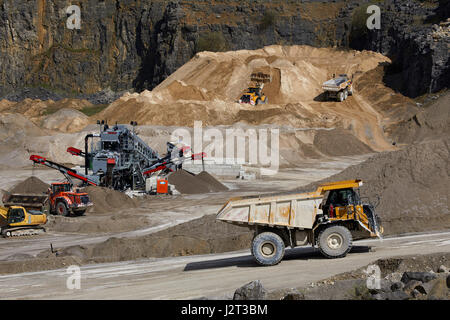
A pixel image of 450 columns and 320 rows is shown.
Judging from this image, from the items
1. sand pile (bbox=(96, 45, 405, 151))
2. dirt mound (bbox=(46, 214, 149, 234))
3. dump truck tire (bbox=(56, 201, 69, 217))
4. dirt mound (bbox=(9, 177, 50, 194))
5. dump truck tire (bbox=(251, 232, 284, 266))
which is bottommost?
dirt mound (bbox=(46, 214, 149, 234))

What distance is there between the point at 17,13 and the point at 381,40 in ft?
195

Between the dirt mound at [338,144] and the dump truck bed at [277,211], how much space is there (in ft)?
134

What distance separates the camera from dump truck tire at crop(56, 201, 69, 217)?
2917 cm

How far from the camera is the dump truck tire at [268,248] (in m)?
16.0

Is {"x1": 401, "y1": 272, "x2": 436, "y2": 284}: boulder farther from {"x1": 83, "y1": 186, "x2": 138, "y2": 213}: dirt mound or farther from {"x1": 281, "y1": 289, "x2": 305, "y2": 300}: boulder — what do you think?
{"x1": 83, "y1": 186, "x2": 138, "y2": 213}: dirt mound

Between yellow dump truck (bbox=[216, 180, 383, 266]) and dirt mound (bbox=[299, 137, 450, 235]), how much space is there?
487cm

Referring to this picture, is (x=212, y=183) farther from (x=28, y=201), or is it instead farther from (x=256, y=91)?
(x=256, y=91)

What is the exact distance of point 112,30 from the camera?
356ft

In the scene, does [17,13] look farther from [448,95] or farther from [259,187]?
[259,187]

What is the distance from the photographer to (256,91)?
68.8 m

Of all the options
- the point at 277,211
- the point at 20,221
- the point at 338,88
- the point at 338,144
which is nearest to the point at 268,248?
the point at 277,211

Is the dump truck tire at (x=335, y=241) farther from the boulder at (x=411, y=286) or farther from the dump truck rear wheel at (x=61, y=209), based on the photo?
the dump truck rear wheel at (x=61, y=209)

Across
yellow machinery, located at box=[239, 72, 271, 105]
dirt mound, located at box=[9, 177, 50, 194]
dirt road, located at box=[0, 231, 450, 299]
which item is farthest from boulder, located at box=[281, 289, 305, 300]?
yellow machinery, located at box=[239, 72, 271, 105]

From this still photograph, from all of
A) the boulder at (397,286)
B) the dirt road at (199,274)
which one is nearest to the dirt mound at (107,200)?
the dirt road at (199,274)
